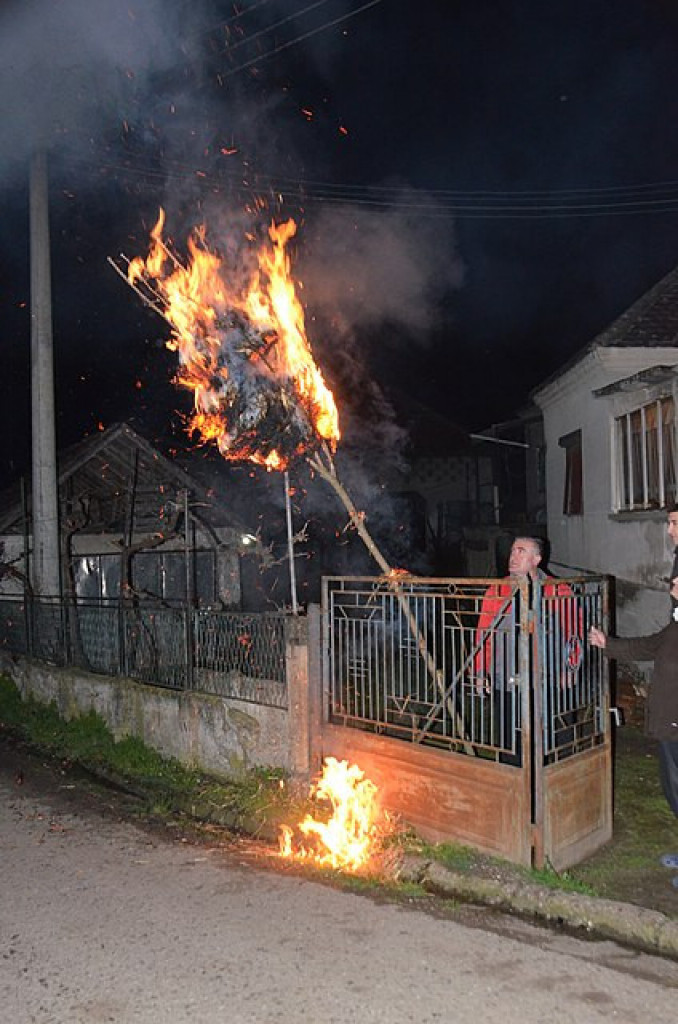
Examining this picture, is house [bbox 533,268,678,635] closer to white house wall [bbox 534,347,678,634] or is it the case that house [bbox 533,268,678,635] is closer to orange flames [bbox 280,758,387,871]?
white house wall [bbox 534,347,678,634]

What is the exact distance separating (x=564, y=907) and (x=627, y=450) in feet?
27.4

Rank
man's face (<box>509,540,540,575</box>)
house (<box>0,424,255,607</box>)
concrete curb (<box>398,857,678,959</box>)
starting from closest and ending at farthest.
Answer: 1. concrete curb (<box>398,857,678,959</box>)
2. man's face (<box>509,540,540,575</box>)
3. house (<box>0,424,255,607</box>)

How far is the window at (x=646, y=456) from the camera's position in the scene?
10484 mm

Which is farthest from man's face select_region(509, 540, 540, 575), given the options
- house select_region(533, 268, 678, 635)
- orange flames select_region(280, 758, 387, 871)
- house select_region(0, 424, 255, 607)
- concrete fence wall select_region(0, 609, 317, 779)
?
house select_region(0, 424, 255, 607)

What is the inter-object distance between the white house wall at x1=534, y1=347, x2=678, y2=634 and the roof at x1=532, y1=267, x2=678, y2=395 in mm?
135

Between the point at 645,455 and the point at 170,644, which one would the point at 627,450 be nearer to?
the point at 645,455

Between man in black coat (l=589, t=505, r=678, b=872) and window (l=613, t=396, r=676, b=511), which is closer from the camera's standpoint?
man in black coat (l=589, t=505, r=678, b=872)

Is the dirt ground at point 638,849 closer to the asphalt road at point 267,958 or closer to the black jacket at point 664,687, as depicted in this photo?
the asphalt road at point 267,958

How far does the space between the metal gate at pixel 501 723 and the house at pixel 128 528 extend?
21.1ft

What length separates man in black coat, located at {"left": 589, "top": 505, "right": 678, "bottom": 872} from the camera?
5.10 meters

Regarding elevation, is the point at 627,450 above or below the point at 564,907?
above

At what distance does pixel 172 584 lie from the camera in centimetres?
1547

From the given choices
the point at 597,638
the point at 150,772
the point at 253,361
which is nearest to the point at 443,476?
the point at 150,772

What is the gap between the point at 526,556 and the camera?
597 centimetres
